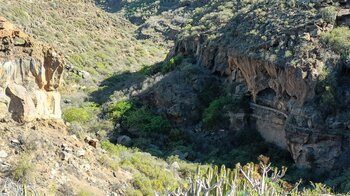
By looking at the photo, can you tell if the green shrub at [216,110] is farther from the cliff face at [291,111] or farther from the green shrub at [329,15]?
the green shrub at [329,15]

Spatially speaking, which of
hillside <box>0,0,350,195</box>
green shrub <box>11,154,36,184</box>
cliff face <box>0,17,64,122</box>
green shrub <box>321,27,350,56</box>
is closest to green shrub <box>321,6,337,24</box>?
hillside <box>0,0,350,195</box>

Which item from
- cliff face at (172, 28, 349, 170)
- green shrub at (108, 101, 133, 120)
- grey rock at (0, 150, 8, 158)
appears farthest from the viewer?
green shrub at (108, 101, 133, 120)

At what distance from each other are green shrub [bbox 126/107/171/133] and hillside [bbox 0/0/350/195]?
72 millimetres

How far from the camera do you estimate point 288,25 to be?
2694 centimetres

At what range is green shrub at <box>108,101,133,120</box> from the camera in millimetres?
29859

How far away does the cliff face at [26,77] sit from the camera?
1338cm

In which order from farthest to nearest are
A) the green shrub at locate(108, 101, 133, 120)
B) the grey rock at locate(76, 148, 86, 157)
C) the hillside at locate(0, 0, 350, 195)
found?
the green shrub at locate(108, 101, 133, 120)
the grey rock at locate(76, 148, 86, 157)
the hillside at locate(0, 0, 350, 195)

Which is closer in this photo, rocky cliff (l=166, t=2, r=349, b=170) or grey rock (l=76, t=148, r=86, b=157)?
grey rock (l=76, t=148, r=86, b=157)

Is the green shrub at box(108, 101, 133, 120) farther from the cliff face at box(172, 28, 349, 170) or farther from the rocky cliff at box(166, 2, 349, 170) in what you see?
the cliff face at box(172, 28, 349, 170)

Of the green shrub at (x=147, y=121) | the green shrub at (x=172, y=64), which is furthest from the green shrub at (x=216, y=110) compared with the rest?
the green shrub at (x=172, y=64)

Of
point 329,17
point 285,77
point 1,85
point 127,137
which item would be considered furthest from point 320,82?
point 1,85

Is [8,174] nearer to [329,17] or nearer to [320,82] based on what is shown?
[320,82]

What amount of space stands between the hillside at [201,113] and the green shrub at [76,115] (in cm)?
11

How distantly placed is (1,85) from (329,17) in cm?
1782
